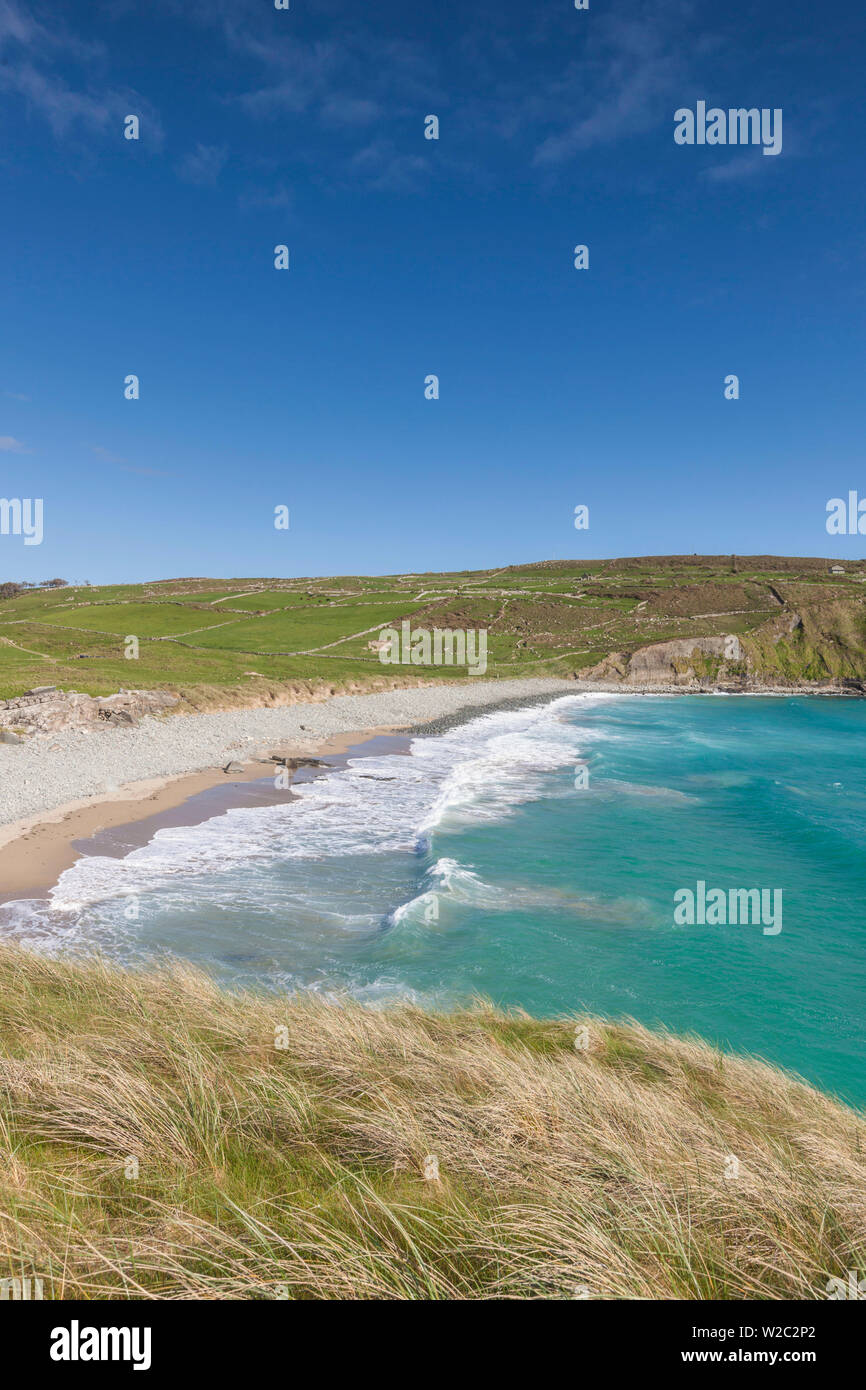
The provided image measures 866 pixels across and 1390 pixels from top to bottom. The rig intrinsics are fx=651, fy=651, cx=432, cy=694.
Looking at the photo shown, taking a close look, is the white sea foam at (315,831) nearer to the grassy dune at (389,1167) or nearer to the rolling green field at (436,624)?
the grassy dune at (389,1167)

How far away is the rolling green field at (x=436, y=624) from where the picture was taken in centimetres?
5325

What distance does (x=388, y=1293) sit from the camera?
329 centimetres

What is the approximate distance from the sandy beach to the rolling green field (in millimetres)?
7412

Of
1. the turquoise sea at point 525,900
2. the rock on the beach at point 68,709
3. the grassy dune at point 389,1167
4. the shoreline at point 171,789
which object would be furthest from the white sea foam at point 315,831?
the rock on the beach at point 68,709

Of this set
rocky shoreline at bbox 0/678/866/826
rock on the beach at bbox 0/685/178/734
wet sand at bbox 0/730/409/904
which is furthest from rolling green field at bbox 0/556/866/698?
wet sand at bbox 0/730/409/904

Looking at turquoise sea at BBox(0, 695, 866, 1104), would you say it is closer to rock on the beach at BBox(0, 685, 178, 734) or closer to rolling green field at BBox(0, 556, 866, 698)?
rock on the beach at BBox(0, 685, 178, 734)

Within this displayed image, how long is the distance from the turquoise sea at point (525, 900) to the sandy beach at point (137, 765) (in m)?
1.90

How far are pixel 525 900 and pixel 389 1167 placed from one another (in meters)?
11.6

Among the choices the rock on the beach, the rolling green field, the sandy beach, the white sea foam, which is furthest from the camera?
the rolling green field

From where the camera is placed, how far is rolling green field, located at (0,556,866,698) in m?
53.2

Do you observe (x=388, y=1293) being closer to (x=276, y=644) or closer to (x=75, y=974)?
(x=75, y=974)

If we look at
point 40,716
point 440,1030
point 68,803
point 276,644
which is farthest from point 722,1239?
point 276,644

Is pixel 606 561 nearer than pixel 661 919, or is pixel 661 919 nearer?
pixel 661 919

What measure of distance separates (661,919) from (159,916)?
11.4 m
